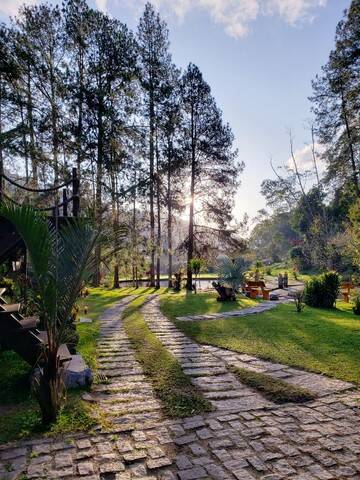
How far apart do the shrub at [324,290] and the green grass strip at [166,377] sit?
669 centimetres

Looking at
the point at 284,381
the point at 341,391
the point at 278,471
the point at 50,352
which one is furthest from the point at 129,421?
the point at 341,391

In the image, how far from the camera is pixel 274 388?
4.09 metres

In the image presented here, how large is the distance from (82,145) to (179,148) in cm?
501

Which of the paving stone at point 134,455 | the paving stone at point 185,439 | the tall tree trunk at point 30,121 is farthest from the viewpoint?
the tall tree trunk at point 30,121

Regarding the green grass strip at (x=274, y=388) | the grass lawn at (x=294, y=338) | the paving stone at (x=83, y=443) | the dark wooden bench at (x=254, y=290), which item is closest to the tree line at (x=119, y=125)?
the dark wooden bench at (x=254, y=290)

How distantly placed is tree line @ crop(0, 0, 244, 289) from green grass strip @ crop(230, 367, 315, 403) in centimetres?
1019

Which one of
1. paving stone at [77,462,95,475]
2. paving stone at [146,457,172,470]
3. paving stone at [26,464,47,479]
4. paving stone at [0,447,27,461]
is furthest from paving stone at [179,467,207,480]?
paving stone at [0,447,27,461]

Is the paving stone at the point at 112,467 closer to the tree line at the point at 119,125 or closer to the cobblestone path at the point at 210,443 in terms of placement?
the cobblestone path at the point at 210,443

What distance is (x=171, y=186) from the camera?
61.4 ft

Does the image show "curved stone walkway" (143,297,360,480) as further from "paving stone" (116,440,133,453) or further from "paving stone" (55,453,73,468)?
"paving stone" (55,453,73,468)

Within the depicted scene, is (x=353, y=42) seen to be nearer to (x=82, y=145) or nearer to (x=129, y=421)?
(x=82, y=145)

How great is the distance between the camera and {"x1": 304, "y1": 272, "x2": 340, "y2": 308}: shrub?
11.3 m

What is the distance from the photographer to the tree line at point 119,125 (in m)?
15.2

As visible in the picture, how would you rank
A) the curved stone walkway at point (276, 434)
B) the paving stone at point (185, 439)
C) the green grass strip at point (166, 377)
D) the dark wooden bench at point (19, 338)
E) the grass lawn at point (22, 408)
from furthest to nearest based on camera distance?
1. the dark wooden bench at point (19, 338)
2. the green grass strip at point (166, 377)
3. the grass lawn at point (22, 408)
4. the paving stone at point (185, 439)
5. the curved stone walkway at point (276, 434)
